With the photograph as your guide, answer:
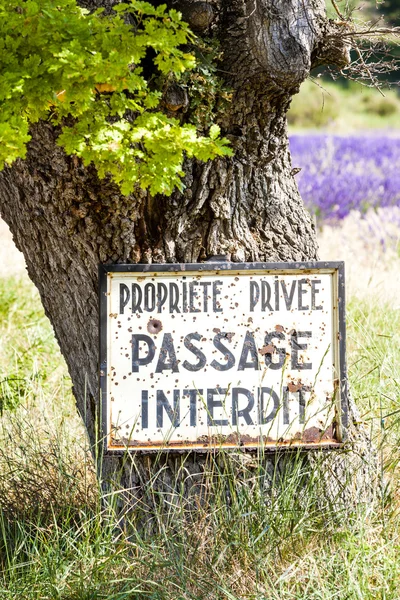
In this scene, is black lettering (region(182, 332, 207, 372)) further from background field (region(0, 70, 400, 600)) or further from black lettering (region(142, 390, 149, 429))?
background field (region(0, 70, 400, 600))

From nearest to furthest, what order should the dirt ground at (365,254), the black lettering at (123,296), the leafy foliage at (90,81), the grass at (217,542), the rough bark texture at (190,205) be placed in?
the leafy foliage at (90,81), the grass at (217,542), the rough bark texture at (190,205), the black lettering at (123,296), the dirt ground at (365,254)

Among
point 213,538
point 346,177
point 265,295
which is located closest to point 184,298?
point 265,295

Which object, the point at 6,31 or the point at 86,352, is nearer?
the point at 6,31

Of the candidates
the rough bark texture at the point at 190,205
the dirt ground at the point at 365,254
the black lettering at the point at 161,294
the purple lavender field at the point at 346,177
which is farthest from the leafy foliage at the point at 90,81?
the purple lavender field at the point at 346,177

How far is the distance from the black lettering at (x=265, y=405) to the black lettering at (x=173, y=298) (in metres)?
0.36

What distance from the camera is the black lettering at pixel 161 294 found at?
2.30 metres

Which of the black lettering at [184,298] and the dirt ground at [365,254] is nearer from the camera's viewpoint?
the black lettering at [184,298]

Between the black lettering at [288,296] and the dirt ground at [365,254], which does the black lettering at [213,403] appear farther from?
the dirt ground at [365,254]

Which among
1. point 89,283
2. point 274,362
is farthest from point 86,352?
point 274,362

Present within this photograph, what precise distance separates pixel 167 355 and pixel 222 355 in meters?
0.17

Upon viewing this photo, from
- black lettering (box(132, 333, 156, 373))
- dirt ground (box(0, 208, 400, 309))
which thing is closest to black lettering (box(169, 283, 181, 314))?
black lettering (box(132, 333, 156, 373))

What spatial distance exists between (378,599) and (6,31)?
5.50 ft

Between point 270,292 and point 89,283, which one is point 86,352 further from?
point 270,292

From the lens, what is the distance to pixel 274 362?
2350 millimetres
